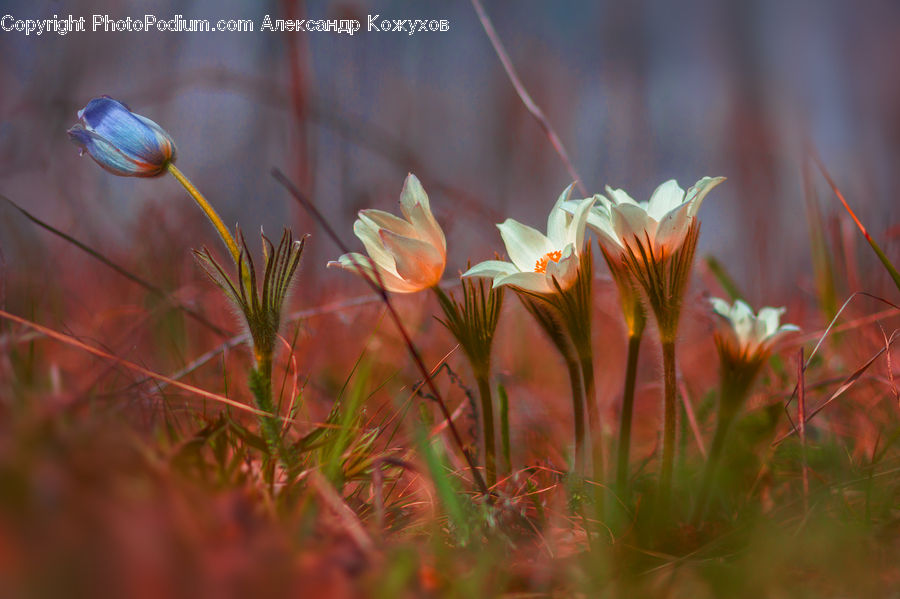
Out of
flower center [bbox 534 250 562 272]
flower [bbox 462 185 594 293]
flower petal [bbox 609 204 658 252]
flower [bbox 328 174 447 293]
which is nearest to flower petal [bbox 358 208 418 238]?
flower [bbox 328 174 447 293]

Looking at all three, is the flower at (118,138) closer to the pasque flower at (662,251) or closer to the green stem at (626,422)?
the pasque flower at (662,251)

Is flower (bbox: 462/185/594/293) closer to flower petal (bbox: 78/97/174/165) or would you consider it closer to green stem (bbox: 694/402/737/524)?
green stem (bbox: 694/402/737/524)

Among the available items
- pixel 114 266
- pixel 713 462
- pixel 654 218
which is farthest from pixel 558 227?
pixel 114 266

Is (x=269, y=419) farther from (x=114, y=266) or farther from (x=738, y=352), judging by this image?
(x=738, y=352)

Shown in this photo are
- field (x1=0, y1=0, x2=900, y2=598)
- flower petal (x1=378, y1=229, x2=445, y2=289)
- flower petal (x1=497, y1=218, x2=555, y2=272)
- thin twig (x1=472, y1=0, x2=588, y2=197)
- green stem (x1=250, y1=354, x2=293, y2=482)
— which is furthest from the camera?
thin twig (x1=472, y1=0, x2=588, y2=197)

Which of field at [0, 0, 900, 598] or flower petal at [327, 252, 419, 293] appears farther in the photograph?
flower petal at [327, 252, 419, 293]

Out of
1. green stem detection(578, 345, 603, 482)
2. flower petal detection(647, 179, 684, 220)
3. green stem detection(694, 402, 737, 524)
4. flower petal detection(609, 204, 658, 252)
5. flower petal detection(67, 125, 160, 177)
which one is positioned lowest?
green stem detection(694, 402, 737, 524)
